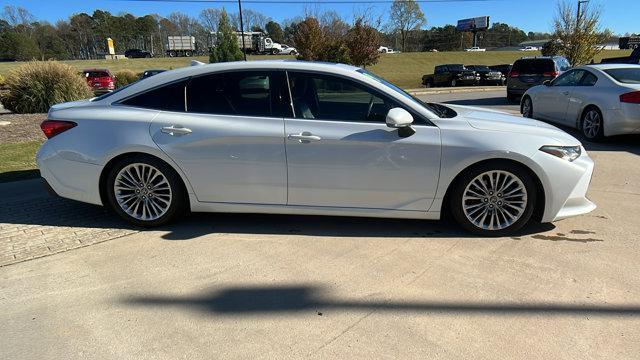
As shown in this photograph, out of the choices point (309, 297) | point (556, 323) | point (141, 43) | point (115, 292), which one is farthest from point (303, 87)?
point (141, 43)

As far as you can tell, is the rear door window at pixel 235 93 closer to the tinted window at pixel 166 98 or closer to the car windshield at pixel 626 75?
the tinted window at pixel 166 98

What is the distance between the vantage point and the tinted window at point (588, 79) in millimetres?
8562

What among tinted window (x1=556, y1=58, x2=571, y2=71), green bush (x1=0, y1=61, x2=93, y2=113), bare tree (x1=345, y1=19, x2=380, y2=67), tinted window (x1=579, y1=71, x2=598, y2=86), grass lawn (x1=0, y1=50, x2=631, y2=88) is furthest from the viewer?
grass lawn (x1=0, y1=50, x2=631, y2=88)

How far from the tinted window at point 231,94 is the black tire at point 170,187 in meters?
0.60

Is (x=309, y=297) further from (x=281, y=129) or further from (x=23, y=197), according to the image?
(x=23, y=197)

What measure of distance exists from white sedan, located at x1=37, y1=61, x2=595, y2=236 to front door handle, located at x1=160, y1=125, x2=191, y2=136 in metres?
0.01

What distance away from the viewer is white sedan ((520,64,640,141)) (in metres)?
7.73

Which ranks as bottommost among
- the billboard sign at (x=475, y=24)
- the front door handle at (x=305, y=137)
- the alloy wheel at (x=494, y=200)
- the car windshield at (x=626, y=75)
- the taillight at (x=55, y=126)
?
the alloy wheel at (x=494, y=200)

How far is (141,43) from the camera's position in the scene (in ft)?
395

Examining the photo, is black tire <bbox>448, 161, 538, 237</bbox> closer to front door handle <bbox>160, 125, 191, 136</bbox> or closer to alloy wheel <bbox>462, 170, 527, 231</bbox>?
alloy wheel <bbox>462, 170, 527, 231</bbox>

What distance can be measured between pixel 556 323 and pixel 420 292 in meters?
0.86

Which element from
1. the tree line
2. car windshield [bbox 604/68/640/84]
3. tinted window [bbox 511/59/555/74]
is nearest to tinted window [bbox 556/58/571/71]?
tinted window [bbox 511/59/555/74]

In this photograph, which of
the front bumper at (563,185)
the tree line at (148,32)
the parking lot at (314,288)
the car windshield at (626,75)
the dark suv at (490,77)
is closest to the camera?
the parking lot at (314,288)

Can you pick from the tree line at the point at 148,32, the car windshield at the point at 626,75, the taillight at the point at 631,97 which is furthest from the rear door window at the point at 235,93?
the tree line at the point at 148,32
